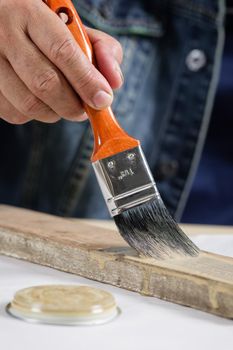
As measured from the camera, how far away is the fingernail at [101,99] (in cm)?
89

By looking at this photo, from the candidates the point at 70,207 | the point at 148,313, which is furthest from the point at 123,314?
the point at 70,207

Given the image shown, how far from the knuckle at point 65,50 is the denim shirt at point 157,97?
591mm

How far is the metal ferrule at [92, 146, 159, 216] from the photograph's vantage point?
0.88 metres

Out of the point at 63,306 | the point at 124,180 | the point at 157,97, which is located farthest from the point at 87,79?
the point at 157,97

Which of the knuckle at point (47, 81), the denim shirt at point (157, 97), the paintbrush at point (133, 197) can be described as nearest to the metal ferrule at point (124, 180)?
the paintbrush at point (133, 197)

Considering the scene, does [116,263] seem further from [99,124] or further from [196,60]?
[196,60]

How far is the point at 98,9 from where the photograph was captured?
1.49 meters

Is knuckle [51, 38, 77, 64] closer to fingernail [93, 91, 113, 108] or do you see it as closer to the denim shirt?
fingernail [93, 91, 113, 108]

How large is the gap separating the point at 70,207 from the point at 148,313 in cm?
76

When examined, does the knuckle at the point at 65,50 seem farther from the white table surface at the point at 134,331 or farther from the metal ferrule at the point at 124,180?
the white table surface at the point at 134,331

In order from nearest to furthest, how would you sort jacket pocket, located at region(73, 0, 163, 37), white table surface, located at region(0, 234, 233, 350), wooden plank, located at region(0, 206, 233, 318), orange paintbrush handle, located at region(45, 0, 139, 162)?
white table surface, located at region(0, 234, 233, 350) → wooden plank, located at region(0, 206, 233, 318) → orange paintbrush handle, located at region(45, 0, 139, 162) → jacket pocket, located at region(73, 0, 163, 37)

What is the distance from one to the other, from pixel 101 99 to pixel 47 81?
0.07 metres

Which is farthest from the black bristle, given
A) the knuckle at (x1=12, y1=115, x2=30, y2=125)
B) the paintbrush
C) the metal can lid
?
the knuckle at (x1=12, y1=115, x2=30, y2=125)

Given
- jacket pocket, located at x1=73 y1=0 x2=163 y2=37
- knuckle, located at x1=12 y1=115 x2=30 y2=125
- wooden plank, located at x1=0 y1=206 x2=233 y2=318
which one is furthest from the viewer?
jacket pocket, located at x1=73 y1=0 x2=163 y2=37
